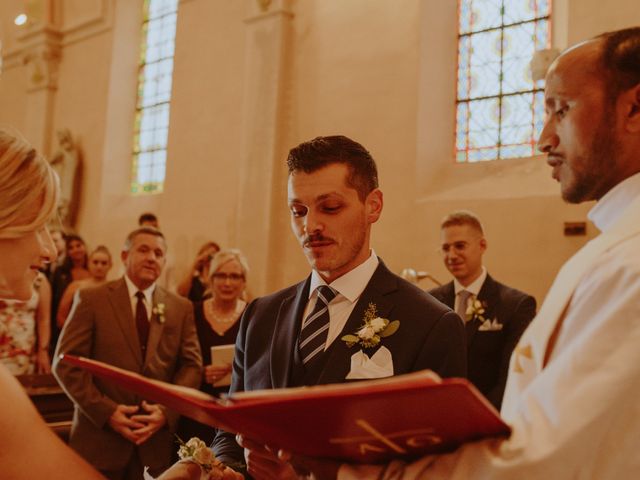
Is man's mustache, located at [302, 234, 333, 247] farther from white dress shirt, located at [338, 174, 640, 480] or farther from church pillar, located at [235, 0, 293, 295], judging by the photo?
church pillar, located at [235, 0, 293, 295]

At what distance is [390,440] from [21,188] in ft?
4.04

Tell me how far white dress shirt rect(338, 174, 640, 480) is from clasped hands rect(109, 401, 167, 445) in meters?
2.91

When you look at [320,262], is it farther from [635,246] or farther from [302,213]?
[635,246]

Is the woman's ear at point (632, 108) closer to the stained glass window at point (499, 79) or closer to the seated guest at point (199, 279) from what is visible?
the stained glass window at point (499, 79)

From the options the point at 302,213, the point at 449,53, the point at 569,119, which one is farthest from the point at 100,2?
the point at 569,119

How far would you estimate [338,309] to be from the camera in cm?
236

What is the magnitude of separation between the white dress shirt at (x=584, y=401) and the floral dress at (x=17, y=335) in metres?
5.44

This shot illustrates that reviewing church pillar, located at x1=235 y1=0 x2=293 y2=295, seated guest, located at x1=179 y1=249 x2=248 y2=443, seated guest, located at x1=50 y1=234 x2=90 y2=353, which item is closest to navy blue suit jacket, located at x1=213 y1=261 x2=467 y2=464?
seated guest, located at x1=179 y1=249 x2=248 y2=443

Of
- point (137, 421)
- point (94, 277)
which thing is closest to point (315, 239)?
point (137, 421)

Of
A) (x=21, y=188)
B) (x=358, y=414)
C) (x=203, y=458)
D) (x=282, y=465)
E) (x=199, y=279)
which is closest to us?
(x=358, y=414)

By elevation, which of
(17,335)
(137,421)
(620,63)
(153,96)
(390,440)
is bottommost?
(137,421)

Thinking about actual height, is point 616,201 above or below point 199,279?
above

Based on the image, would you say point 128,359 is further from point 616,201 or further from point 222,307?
point 616,201

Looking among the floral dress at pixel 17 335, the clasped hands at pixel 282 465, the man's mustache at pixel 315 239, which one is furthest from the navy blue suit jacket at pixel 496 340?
the floral dress at pixel 17 335
